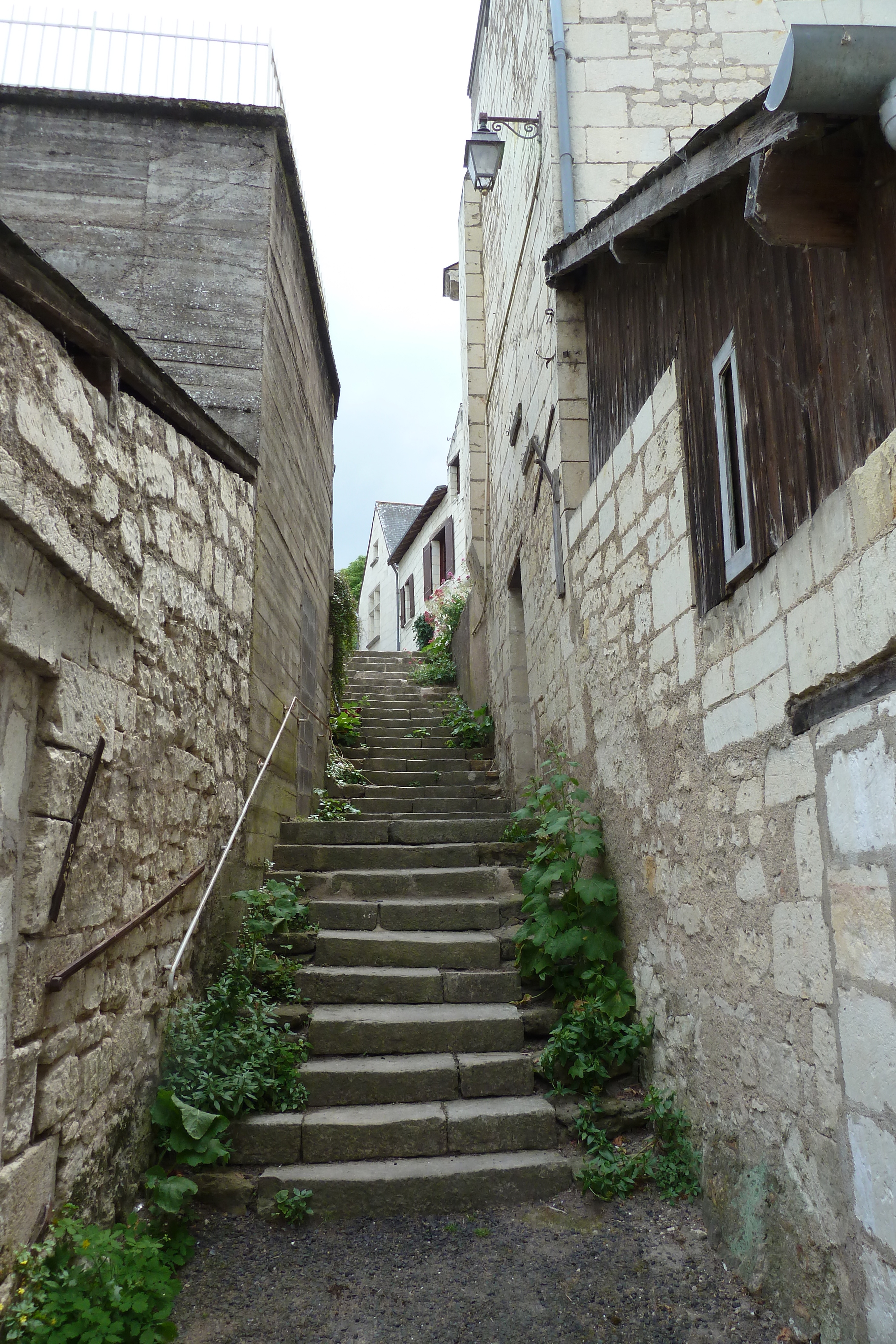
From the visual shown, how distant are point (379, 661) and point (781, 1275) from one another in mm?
10593

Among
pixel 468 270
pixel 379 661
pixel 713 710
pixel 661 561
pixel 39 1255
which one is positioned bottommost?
pixel 39 1255

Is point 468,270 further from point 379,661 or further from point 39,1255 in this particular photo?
point 39,1255

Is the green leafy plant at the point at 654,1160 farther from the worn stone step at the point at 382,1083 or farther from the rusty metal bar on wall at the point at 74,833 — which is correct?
the rusty metal bar on wall at the point at 74,833

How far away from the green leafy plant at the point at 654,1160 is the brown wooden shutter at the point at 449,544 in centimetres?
1403

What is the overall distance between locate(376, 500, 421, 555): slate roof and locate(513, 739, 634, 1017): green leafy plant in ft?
64.3

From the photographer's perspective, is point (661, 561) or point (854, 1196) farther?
point (661, 561)

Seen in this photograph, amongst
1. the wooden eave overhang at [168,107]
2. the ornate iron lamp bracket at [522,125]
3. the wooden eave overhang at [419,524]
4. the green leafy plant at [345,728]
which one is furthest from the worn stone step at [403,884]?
the wooden eave overhang at [419,524]

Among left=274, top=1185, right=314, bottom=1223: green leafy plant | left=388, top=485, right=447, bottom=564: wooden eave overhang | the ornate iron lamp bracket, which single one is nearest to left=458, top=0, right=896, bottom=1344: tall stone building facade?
the ornate iron lamp bracket

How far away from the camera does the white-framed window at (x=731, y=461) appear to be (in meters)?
2.79

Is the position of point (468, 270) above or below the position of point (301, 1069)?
above

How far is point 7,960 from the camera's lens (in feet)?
7.28

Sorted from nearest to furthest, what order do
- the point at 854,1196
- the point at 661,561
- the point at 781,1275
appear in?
the point at 854,1196 → the point at 781,1275 → the point at 661,561

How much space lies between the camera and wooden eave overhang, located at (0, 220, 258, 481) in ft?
7.43

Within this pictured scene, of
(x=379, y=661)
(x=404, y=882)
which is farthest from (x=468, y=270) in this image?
(x=404, y=882)
